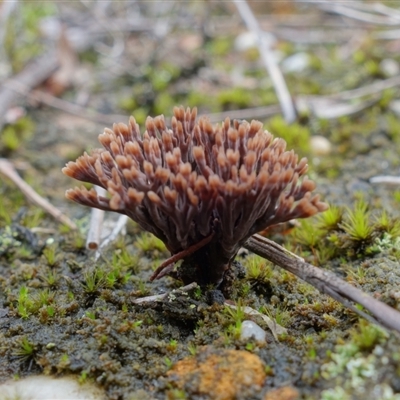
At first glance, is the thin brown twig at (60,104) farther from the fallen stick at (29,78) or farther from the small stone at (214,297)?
the small stone at (214,297)

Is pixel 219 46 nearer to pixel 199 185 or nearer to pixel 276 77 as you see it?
pixel 276 77

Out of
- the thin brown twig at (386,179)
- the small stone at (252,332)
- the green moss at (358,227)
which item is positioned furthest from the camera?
the thin brown twig at (386,179)

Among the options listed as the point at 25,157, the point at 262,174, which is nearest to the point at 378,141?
the point at 262,174

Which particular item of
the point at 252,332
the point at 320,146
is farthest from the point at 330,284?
the point at 320,146

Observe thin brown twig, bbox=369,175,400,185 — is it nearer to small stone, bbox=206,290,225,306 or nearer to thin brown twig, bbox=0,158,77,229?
small stone, bbox=206,290,225,306

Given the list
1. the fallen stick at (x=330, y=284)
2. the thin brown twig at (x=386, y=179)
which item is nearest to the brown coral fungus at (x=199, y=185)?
the fallen stick at (x=330, y=284)
